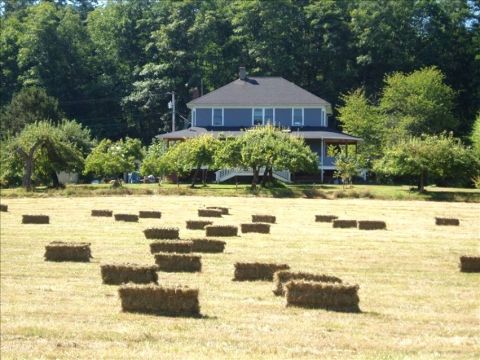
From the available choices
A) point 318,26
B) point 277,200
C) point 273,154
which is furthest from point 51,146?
point 318,26

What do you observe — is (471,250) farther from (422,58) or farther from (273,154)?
(422,58)

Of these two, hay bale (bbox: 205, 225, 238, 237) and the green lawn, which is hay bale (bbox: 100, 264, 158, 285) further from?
the green lawn

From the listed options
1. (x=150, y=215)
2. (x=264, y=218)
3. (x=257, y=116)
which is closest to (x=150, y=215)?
(x=150, y=215)

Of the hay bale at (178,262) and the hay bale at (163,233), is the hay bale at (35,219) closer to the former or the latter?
the hay bale at (163,233)

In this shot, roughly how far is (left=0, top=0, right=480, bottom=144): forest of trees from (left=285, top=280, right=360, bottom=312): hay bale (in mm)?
78308

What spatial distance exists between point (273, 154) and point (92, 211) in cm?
2288

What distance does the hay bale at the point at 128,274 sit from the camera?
1972cm

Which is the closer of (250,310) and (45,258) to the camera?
(250,310)

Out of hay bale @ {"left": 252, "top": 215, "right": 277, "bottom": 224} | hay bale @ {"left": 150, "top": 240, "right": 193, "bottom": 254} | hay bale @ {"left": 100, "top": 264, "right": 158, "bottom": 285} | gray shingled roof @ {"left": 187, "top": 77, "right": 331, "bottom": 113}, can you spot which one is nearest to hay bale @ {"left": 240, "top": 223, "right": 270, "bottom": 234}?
hay bale @ {"left": 252, "top": 215, "right": 277, "bottom": 224}

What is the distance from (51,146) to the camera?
64.6 metres

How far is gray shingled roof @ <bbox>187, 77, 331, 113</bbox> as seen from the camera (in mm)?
80438

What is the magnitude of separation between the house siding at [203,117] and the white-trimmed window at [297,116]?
6983mm

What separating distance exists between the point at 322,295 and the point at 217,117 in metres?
64.8

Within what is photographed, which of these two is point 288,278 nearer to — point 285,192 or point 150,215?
point 150,215
